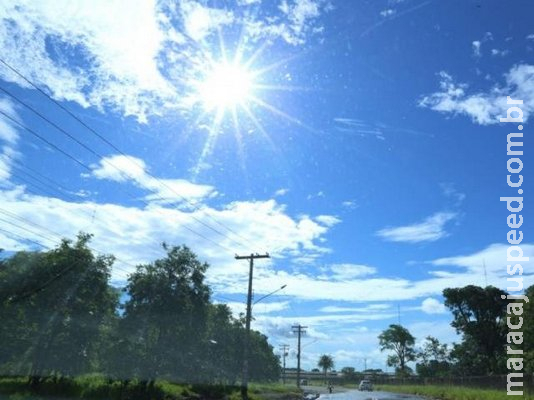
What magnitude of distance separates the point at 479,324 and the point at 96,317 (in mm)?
71626

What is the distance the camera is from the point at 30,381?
31.8 m

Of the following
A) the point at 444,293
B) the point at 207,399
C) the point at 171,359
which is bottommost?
the point at 207,399

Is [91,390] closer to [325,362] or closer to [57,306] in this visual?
[57,306]

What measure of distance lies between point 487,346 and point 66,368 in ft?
239

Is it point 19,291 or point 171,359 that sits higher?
point 19,291

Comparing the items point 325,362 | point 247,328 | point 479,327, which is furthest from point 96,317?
point 325,362

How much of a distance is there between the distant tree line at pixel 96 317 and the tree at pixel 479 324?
57.9 m

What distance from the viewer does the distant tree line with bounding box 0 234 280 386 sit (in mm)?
31266

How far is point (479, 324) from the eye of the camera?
89.6 meters

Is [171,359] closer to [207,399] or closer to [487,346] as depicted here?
[207,399]

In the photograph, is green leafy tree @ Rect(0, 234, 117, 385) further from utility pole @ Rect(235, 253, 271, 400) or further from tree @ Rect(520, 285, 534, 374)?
tree @ Rect(520, 285, 534, 374)

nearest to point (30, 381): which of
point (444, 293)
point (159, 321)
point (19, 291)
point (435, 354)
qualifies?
point (19, 291)

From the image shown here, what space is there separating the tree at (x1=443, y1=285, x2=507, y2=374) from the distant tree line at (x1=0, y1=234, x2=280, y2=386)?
2281 inches

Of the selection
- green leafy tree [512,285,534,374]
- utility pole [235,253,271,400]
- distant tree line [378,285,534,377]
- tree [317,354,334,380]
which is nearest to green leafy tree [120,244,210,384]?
utility pole [235,253,271,400]
